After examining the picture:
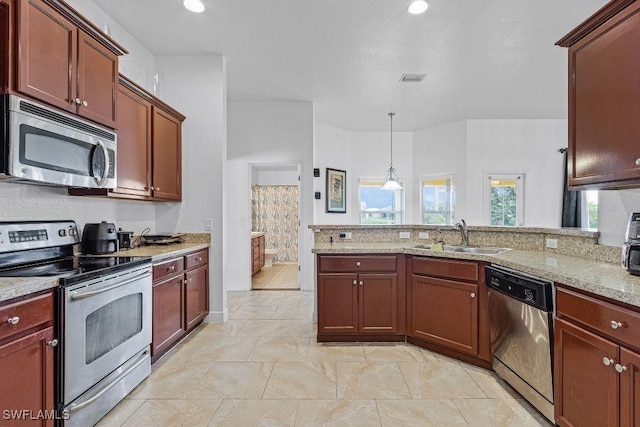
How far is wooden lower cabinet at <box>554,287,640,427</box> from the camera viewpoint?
1.35 m

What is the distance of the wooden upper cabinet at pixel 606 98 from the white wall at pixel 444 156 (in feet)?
13.0

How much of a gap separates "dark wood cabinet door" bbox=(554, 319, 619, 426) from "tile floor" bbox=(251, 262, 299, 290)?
387 cm

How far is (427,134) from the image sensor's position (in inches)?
252

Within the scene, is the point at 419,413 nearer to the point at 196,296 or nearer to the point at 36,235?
the point at 196,296

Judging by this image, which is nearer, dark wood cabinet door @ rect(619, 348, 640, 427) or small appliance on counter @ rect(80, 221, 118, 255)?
dark wood cabinet door @ rect(619, 348, 640, 427)

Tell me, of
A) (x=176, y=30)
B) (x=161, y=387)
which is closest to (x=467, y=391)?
(x=161, y=387)

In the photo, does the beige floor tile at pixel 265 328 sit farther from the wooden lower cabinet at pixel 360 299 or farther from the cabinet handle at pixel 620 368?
the cabinet handle at pixel 620 368

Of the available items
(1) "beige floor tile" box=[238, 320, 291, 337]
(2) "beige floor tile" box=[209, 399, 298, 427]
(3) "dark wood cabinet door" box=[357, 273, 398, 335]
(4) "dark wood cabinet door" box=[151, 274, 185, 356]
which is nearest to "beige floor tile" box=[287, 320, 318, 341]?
(1) "beige floor tile" box=[238, 320, 291, 337]

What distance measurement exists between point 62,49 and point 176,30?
1.41 m

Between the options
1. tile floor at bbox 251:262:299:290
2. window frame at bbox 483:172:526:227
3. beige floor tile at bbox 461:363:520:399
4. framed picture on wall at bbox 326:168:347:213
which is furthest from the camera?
framed picture on wall at bbox 326:168:347:213

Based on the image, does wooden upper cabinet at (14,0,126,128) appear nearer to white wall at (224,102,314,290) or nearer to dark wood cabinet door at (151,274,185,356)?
dark wood cabinet door at (151,274,185,356)

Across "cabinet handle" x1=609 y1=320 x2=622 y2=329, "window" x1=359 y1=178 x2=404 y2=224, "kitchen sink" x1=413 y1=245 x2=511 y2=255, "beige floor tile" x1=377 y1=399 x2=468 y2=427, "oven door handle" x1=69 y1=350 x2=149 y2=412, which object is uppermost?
"window" x1=359 y1=178 x2=404 y2=224

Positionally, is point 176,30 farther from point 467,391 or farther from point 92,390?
point 467,391

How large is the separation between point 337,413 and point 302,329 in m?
1.45
